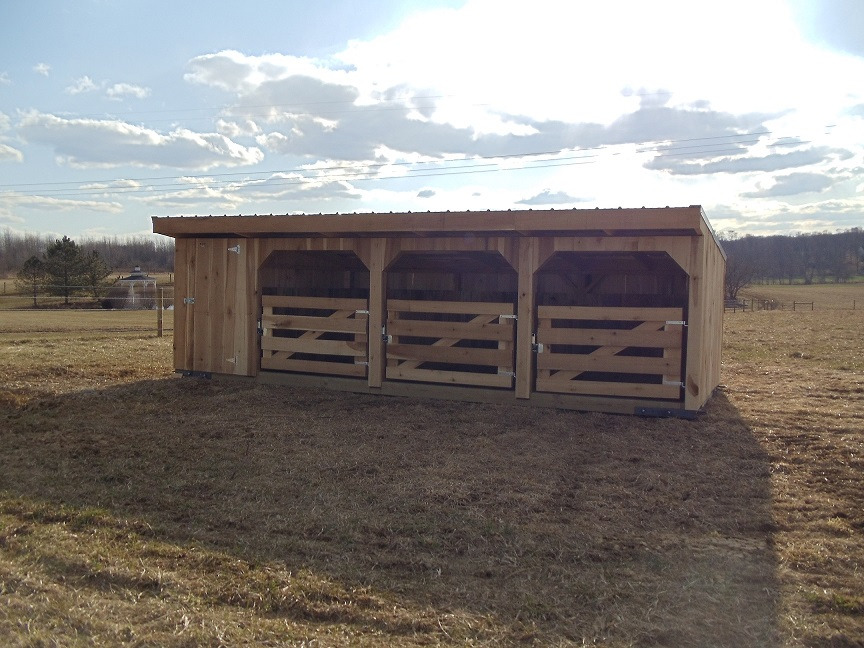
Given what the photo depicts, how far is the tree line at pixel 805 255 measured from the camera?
76.3m

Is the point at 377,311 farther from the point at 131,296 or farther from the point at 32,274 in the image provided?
the point at 32,274

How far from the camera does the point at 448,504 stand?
511 cm

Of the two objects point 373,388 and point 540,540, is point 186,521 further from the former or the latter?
point 373,388

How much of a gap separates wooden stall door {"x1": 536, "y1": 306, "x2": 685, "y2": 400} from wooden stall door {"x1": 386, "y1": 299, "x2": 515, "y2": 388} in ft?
1.34

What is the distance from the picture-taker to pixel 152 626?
3248mm

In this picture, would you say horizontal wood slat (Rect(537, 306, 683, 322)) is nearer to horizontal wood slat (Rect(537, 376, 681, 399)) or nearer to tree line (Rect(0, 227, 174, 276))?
horizontal wood slat (Rect(537, 376, 681, 399))

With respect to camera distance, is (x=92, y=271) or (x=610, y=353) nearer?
(x=610, y=353)

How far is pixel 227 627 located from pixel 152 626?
330 millimetres

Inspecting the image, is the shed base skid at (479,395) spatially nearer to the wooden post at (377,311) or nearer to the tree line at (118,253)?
the wooden post at (377,311)

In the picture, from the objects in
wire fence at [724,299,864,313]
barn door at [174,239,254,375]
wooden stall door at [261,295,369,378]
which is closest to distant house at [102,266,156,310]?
barn door at [174,239,254,375]

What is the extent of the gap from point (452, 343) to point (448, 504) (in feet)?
13.1

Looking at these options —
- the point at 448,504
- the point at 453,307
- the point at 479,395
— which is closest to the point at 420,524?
the point at 448,504

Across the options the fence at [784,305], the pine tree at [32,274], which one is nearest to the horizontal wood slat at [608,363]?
the fence at [784,305]

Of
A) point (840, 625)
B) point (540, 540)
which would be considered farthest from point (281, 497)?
point (840, 625)
